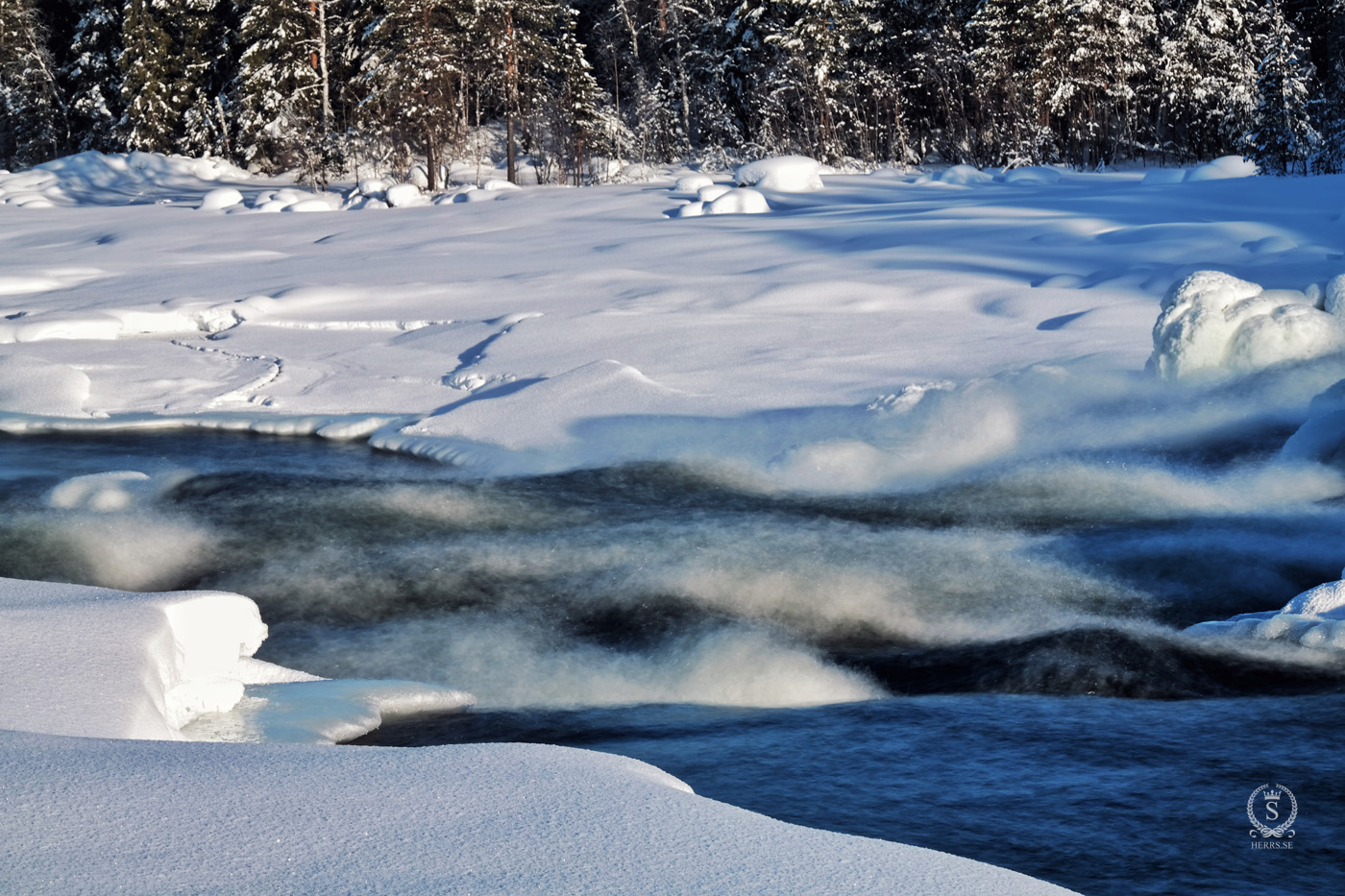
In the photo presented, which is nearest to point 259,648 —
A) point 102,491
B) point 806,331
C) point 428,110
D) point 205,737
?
point 205,737

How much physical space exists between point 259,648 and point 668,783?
2.00 meters

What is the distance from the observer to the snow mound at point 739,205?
12062 mm

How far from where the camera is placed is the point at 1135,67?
1922 cm

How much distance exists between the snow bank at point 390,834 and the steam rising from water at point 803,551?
1.51 meters

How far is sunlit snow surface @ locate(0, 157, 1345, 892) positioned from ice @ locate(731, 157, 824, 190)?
2.92 meters

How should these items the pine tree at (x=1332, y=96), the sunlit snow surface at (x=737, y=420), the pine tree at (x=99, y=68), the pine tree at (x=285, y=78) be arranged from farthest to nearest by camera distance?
1. the pine tree at (x=99, y=68)
2. the pine tree at (x=285, y=78)
3. the pine tree at (x=1332, y=96)
4. the sunlit snow surface at (x=737, y=420)

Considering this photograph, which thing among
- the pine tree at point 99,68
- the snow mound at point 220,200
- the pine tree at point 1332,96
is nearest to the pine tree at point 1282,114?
the pine tree at point 1332,96

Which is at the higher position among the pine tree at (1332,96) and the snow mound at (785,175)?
the pine tree at (1332,96)

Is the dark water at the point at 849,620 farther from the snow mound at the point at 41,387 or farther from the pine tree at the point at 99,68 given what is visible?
the pine tree at the point at 99,68

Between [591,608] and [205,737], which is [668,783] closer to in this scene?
[205,737]

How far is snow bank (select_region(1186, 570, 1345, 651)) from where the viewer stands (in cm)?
352

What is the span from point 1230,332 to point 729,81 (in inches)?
748

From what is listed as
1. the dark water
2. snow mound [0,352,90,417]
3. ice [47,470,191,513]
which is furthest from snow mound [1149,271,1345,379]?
snow mound [0,352,90,417]

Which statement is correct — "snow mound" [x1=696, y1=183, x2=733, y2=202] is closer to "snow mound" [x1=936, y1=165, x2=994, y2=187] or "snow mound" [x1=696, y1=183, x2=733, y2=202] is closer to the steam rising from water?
"snow mound" [x1=936, y1=165, x2=994, y2=187]
